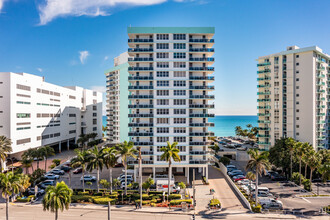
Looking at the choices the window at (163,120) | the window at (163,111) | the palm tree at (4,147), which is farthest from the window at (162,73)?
the palm tree at (4,147)

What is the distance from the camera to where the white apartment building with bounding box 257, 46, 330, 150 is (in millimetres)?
75312

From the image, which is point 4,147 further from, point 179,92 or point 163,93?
point 179,92

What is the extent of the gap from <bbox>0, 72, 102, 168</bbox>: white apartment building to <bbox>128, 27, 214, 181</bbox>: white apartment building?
128ft

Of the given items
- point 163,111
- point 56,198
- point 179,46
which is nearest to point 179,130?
point 163,111

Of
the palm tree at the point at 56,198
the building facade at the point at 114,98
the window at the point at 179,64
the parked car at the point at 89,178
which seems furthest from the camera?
the building facade at the point at 114,98

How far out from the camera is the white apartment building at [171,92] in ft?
195

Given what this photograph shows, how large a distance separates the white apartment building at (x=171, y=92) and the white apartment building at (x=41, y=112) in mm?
38993

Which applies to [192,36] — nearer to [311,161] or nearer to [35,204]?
[311,161]

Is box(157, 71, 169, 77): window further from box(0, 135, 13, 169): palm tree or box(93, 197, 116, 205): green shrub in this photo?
box(0, 135, 13, 169): palm tree

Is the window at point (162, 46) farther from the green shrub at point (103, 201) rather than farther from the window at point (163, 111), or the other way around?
the green shrub at point (103, 201)

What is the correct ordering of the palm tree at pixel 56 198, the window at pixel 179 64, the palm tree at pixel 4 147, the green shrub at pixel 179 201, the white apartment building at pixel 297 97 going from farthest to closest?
the white apartment building at pixel 297 97
the window at pixel 179 64
the palm tree at pixel 4 147
the green shrub at pixel 179 201
the palm tree at pixel 56 198

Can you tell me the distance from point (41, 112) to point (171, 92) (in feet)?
177

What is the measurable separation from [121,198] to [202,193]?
17611 millimetres

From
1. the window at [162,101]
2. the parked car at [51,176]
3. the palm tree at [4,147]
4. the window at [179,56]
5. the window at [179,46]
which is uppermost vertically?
the window at [179,46]
